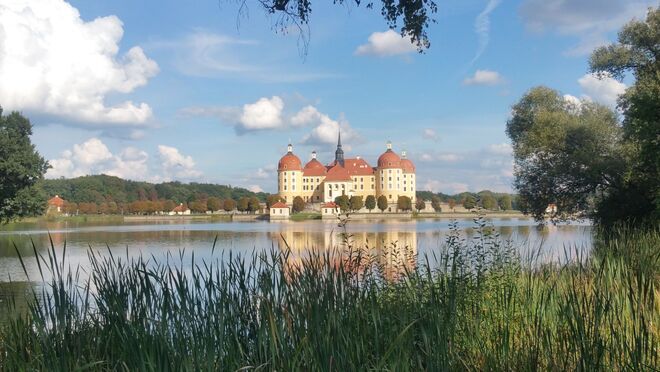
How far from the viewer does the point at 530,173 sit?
22250 millimetres

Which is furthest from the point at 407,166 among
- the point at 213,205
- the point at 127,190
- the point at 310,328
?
the point at 310,328

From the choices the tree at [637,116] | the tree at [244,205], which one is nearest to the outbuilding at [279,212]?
the tree at [244,205]

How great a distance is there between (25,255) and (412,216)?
234ft

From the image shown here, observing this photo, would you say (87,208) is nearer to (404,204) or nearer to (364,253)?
(404,204)

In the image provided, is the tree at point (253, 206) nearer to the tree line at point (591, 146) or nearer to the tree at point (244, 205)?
the tree at point (244, 205)

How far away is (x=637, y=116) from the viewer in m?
13.1

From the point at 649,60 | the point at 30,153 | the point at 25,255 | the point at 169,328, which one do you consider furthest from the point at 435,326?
the point at 25,255

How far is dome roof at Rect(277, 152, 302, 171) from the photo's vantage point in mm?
121062

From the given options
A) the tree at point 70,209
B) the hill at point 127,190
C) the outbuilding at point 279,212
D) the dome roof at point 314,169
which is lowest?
the outbuilding at point 279,212

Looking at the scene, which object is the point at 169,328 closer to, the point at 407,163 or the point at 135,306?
the point at 135,306

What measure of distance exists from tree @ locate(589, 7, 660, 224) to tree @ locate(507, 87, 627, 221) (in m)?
0.72

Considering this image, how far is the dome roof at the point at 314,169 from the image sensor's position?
122 m

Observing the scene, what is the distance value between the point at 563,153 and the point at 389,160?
97759 mm

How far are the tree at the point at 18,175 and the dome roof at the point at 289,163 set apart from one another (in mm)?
98301
